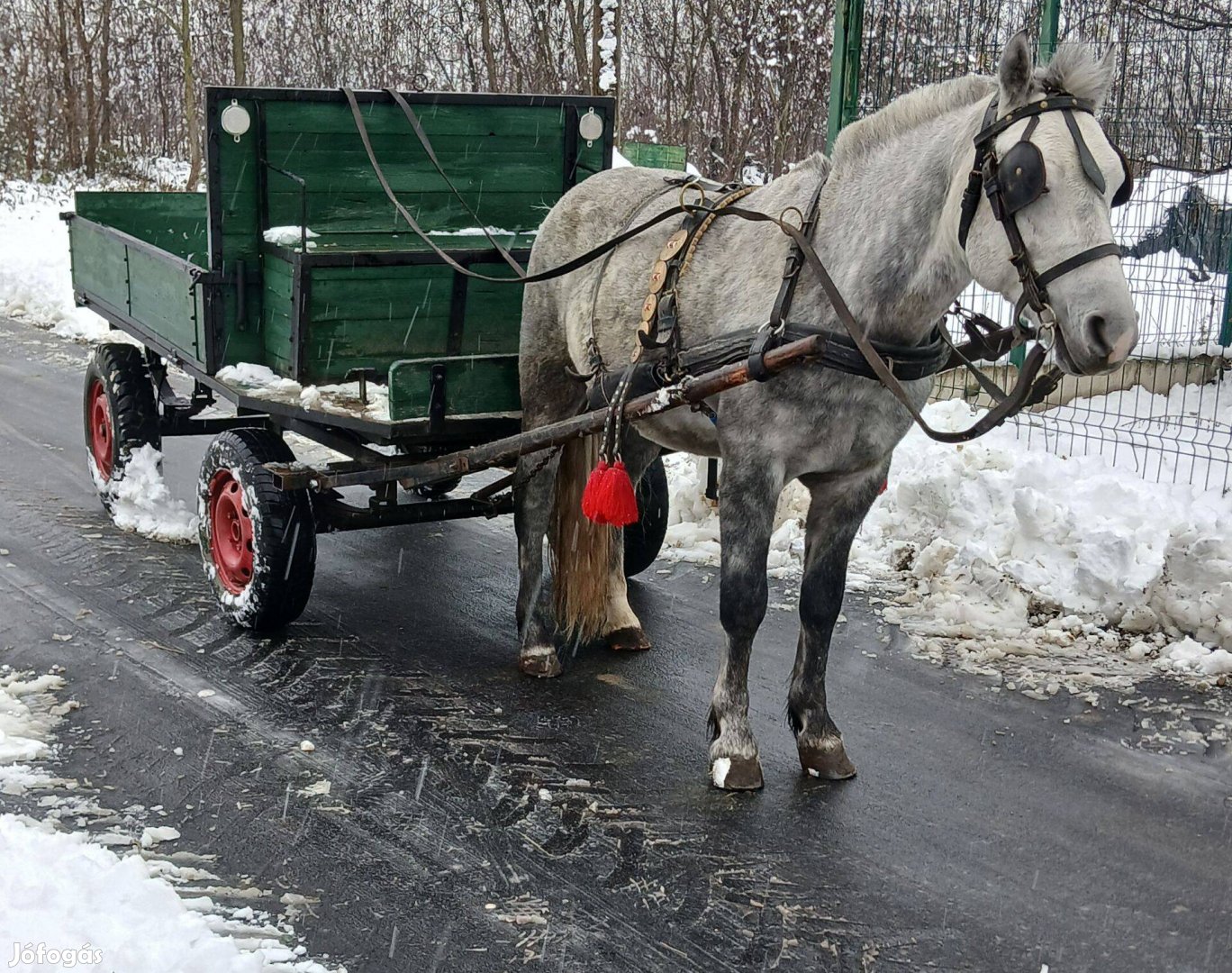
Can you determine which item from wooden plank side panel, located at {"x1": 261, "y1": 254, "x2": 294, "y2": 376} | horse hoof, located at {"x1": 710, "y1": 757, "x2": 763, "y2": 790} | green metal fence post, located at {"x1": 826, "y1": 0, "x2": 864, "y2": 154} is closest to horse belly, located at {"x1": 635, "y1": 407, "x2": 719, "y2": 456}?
horse hoof, located at {"x1": 710, "y1": 757, "x2": 763, "y2": 790}

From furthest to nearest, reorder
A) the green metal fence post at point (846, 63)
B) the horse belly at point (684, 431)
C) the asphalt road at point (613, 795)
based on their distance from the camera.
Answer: the green metal fence post at point (846, 63) → the horse belly at point (684, 431) → the asphalt road at point (613, 795)

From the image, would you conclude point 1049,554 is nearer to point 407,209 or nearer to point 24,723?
point 407,209

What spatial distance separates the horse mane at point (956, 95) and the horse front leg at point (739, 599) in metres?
1.02

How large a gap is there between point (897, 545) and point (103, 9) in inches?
767

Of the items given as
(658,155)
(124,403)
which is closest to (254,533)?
(124,403)

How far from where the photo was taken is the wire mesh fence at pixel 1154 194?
760 centimetres

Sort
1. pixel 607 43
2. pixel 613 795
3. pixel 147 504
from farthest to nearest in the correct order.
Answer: pixel 607 43 → pixel 147 504 → pixel 613 795

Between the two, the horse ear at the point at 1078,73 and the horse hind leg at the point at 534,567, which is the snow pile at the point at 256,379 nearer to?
the horse hind leg at the point at 534,567

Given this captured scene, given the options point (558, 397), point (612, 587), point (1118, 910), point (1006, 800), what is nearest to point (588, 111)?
point (558, 397)

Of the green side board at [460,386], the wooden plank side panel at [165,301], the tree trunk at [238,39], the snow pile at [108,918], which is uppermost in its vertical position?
the tree trunk at [238,39]

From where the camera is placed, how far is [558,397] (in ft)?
17.4

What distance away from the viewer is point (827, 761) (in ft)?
14.6

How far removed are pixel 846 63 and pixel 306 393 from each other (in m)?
4.79

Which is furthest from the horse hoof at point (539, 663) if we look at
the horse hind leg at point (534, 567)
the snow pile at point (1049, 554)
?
the snow pile at point (1049, 554)
